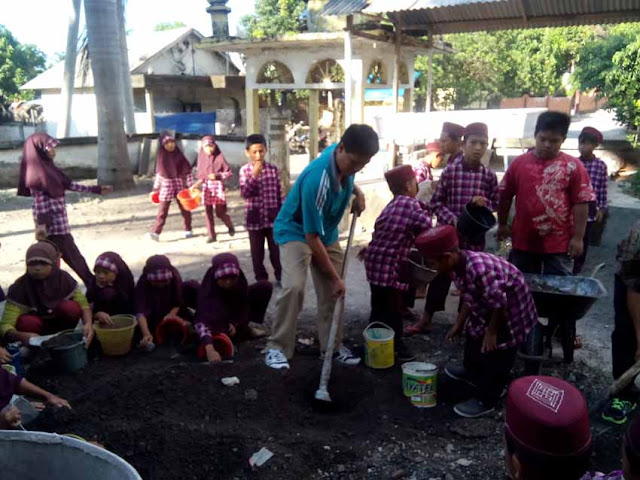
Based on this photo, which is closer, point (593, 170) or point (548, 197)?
point (548, 197)

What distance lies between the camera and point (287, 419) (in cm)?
334

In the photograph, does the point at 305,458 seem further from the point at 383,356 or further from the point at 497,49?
the point at 497,49

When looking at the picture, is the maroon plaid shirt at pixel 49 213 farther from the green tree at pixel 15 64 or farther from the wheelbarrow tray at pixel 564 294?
the green tree at pixel 15 64

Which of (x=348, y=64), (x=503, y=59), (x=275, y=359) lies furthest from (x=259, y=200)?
(x=503, y=59)

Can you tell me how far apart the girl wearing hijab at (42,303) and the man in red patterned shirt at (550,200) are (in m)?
3.35

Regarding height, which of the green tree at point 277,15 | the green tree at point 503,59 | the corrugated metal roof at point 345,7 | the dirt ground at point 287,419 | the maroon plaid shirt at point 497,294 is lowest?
the dirt ground at point 287,419

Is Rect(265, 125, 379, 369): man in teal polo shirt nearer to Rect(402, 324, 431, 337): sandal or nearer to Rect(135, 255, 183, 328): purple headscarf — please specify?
Rect(402, 324, 431, 337): sandal

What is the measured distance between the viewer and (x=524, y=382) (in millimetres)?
1732

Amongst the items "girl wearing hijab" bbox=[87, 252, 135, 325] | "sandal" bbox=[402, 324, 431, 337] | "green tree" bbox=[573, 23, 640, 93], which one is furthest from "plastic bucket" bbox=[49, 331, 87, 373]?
"green tree" bbox=[573, 23, 640, 93]

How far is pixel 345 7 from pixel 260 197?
193 inches

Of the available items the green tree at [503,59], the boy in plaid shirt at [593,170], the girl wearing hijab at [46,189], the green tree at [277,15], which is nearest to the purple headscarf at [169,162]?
the girl wearing hijab at [46,189]

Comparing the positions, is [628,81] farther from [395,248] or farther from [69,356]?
[69,356]

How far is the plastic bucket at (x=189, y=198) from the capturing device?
7.73 meters

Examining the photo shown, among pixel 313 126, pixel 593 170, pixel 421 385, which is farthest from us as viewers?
pixel 313 126
